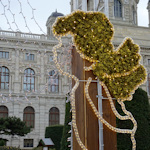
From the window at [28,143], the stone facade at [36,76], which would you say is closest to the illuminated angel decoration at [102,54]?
the stone facade at [36,76]

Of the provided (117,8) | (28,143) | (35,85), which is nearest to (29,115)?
(28,143)

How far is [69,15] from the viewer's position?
609 centimetres

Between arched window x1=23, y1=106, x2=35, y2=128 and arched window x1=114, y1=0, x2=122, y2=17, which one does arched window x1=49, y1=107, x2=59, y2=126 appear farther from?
arched window x1=114, y1=0, x2=122, y2=17

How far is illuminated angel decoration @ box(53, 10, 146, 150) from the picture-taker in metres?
6.04

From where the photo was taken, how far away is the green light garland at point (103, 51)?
6086 mm

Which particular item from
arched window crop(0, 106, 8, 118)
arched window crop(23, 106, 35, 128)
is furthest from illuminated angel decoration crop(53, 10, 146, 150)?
arched window crop(23, 106, 35, 128)

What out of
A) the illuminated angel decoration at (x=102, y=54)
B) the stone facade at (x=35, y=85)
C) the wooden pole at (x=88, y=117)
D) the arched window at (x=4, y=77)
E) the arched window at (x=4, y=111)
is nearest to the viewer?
the wooden pole at (x=88, y=117)

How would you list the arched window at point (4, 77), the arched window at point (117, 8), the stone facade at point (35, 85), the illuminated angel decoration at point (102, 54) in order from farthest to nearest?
the arched window at point (117, 8), the arched window at point (4, 77), the stone facade at point (35, 85), the illuminated angel decoration at point (102, 54)

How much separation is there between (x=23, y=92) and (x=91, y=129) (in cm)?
1983

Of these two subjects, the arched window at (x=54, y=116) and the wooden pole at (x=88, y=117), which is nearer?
the wooden pole at (x=88, y=117)

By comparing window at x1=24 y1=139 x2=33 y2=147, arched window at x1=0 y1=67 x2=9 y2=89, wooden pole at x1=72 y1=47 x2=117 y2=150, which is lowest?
window at x1=24 y1=139 x2=33 y2=147

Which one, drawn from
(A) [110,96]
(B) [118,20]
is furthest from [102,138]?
(B) [118,20]

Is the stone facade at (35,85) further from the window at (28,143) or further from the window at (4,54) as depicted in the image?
the window at (4,54)

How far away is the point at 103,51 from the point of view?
20.3 ft
